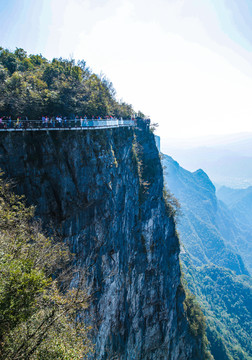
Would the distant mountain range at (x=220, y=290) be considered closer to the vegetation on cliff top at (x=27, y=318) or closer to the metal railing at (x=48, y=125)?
the metal railing at (x=48, y=125)

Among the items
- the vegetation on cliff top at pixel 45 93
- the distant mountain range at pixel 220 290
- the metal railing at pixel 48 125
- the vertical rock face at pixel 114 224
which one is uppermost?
the vegetation on cliff top at pixel 45 93

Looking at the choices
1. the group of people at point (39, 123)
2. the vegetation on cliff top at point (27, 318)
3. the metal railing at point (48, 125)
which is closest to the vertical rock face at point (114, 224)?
the metal railing at point (48, 125)

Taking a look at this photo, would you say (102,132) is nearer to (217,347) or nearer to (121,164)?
(121,164)

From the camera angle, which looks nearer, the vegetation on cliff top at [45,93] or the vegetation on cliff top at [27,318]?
the vegetation on cliff top at [27,318]

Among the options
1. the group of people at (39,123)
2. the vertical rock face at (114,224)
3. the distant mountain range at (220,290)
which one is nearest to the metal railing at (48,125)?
the group of people at (39,123)

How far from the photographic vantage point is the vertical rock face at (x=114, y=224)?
1572cm

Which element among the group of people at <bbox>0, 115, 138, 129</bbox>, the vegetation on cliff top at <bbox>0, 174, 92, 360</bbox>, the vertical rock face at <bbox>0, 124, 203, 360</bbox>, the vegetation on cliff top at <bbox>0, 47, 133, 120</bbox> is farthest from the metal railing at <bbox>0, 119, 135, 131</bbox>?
the vegetation on cliff top at <bbox>0, 174, 92, 360</bbox>

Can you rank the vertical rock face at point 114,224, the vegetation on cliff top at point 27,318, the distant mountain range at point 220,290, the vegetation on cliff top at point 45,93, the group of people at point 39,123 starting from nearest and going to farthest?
the vegetation on cliff top at point 27,318 < the group of people at point 39,123 < the vertical rock face at point 114,224 < the vegetation on cliff top at point 45,93 < the distant mountain range at point 220,290

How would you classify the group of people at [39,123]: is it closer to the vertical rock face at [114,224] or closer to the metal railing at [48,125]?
the metal railing at [48,125]

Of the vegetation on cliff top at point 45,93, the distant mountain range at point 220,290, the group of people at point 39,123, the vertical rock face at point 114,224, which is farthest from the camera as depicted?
the distant mountain range at point 220,290

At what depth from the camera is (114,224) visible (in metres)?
22.2

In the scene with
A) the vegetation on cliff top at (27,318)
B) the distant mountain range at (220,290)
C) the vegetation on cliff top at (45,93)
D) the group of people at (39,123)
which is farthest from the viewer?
the distant mountain range at (220,290)

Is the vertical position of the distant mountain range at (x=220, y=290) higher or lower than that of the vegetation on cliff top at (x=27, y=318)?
lower

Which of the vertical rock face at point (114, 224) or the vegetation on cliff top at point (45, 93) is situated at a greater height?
the vegetation on cliff top at point (45, 93)
